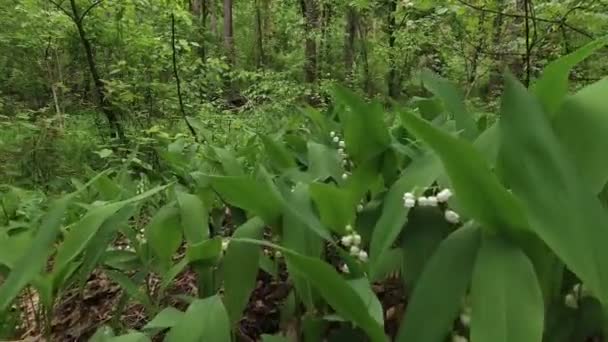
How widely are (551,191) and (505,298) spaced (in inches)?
6.0

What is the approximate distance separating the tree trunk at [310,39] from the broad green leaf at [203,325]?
10.1 meters

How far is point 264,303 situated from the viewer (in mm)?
1253

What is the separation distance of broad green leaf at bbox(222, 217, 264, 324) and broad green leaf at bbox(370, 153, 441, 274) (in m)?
0.21

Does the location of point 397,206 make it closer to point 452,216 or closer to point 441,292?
point 452,216

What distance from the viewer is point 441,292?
67 cm

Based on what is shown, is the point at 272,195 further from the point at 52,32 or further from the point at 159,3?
the point at 52,32

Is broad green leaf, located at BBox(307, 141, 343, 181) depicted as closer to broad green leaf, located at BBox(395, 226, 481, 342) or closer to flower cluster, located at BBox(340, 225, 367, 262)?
flower cluster, located at BBox(340, 225, 367, 262)

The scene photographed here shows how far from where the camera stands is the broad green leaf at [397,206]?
0.82m

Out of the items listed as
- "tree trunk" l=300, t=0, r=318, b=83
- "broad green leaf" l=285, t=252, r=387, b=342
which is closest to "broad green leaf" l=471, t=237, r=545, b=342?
"broad green leaf" l=285, t=252, r=387, b=342

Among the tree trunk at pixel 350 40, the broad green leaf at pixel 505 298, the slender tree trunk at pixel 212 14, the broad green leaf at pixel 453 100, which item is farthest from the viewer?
the slender tree trunk at pixel 212 14

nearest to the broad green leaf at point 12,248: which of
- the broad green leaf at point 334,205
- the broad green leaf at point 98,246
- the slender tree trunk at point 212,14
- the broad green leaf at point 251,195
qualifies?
the broad green leaf at point 98,246

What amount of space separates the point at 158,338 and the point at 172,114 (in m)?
4.56

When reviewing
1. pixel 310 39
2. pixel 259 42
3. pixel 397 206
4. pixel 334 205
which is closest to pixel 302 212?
pixel 334 205

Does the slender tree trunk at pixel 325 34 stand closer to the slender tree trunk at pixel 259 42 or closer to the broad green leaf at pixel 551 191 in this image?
the slender tree trunk at pixel 259 42
